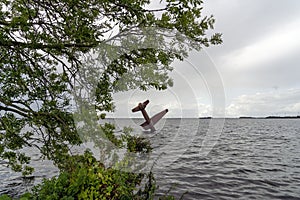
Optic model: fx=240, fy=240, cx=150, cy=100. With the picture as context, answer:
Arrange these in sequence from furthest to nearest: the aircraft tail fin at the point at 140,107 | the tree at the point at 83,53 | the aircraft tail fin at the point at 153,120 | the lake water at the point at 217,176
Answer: the lake water at the point at 217,176 → the aircraft tail fin at the point at 153,120 → the aircraft tail fin at the point at 140,107 → the tree at the point at 83,53

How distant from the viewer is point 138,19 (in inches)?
193

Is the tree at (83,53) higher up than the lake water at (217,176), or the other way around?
the tree at (83,53)

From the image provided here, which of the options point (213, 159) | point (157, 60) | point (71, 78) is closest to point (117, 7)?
point (157, 60)

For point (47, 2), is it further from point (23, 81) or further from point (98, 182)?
point (98, 182)

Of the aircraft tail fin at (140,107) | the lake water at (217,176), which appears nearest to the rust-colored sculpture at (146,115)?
the aircraft tail fin at (140,107)

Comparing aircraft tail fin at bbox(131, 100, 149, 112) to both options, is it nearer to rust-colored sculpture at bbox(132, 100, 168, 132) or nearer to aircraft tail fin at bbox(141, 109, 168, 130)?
rust-colored sculpture at bbox(132, 100, 168, 132)

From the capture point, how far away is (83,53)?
19.3 ft

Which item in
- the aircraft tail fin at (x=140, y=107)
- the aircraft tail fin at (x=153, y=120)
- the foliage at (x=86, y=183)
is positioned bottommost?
the foliage at (x=86, y=183)

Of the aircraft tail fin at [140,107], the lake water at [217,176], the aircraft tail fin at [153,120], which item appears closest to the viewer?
the aircraft tail fin at [140,107]

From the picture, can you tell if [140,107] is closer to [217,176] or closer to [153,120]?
[153,120]

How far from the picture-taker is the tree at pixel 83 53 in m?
5.00

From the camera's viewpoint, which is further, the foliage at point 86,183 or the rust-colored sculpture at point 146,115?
the rust-colored sculpture at point 146,115

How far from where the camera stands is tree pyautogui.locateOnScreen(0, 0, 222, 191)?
4996 mm

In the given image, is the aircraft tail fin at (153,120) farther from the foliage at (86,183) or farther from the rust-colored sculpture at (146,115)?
the foliage at (86,183)
